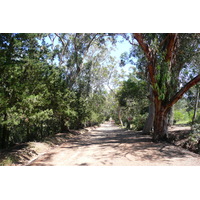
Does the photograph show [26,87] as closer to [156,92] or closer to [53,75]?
[53,75]

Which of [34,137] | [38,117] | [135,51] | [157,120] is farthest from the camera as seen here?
[135,51]

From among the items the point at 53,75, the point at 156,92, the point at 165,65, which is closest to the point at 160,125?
the point at 156,92

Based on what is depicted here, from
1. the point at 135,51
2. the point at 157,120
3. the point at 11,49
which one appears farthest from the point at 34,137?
the point at 135,51

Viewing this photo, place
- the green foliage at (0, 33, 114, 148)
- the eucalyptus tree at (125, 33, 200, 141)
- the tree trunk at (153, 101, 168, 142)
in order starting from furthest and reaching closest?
the tree trunk at (153, 101, 168, 142)
the eucalyptus tree at (125, 33, 200, 141)
the green foliage at (0, 33, 114, 148)

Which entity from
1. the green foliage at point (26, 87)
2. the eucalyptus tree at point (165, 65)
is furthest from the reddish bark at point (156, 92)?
the green foliage at point (26, 87)

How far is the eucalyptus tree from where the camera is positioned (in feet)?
24.6

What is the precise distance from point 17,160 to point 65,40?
10.8 meters

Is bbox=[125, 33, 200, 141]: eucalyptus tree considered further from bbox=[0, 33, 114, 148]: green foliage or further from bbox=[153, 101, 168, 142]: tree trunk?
bbox=[0, 33, 114, 148]: green foliage

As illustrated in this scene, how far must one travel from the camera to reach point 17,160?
5.13 meters

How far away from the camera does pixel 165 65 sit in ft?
24.1

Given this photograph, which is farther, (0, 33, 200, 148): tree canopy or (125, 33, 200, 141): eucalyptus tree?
(125, 33, 200, 141): eucalyptus tree

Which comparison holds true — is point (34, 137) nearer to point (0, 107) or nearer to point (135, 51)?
point (0, 107)

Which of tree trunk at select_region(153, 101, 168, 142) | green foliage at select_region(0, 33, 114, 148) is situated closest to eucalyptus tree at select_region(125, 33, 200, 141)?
tree trunk at select_region(153, 101, 168, 142)

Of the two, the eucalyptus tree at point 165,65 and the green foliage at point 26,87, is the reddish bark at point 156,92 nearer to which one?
the eucalyptus tree at point 165,65
